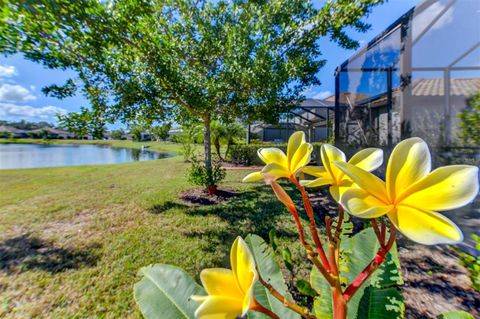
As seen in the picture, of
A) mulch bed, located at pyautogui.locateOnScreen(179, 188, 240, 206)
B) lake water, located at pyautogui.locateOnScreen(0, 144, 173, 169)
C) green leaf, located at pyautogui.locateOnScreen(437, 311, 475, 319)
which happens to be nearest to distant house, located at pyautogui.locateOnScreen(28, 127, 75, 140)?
lake water, located at pyautogui.locateOnScreen(0, 144, 173, 169)

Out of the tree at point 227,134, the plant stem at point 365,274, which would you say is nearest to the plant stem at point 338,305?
the plant stem at point 365,274

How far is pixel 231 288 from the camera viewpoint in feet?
1.75

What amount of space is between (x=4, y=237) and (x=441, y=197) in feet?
19.8

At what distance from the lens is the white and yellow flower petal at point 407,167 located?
0.47m

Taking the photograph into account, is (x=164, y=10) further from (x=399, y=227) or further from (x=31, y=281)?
(x=399, y=227)

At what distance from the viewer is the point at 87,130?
16.3ft

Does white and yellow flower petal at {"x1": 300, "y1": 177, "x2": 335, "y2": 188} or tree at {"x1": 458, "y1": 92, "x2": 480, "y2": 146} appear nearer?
white and yellow flower petal at {"x1": 300, "y1": 177, "x2": 335, "y2": 188}

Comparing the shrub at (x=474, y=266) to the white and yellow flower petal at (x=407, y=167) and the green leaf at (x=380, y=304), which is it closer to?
the green leaf at (x=380, y=304)

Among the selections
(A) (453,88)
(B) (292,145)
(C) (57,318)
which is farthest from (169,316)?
(A) (453,88)

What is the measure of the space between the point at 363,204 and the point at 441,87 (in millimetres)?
4420

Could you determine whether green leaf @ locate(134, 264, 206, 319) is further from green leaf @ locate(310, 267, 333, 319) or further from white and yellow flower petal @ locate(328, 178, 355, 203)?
white and yellow flower petal @ locate(328, 178, 355, 203)

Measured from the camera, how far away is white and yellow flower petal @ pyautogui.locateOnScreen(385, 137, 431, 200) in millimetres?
470

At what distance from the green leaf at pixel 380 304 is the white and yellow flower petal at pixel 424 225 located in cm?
70

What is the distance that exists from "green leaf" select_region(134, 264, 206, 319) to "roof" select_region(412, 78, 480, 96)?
4034 mm
